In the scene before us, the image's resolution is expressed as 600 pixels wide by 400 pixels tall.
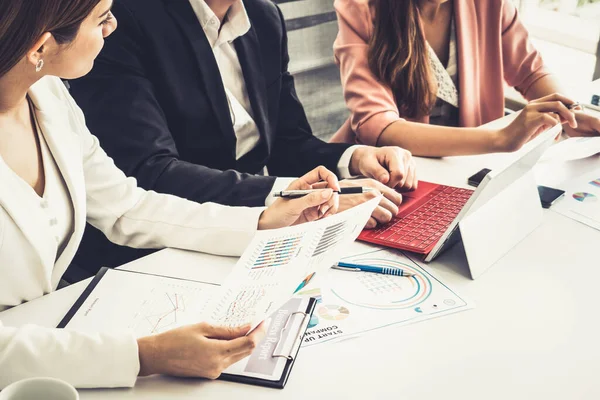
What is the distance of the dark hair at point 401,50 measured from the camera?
1.79 m

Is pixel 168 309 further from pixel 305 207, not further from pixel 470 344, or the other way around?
pixel 470 344

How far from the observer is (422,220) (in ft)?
4.27

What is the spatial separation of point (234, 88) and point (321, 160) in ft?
0.96

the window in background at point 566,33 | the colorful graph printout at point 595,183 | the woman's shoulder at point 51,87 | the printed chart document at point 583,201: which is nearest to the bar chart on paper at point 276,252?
the woman's shoulder at point 51,87

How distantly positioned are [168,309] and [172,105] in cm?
69

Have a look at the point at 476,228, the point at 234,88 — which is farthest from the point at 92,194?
the point at 476,228

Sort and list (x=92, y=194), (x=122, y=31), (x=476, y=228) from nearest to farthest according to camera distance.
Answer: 1. (x=476, y=228)
2. (x=92, y=194)
3. (x=122, y=31)

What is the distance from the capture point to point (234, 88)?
1.73 meters

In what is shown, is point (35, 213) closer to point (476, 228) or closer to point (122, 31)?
point (122, 31)

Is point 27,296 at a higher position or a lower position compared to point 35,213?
lower

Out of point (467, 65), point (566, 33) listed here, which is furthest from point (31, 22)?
point (566, 33)

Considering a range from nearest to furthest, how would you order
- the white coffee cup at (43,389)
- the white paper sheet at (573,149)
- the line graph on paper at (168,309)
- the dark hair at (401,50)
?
1. the white coffee cup at (43,389)
2. the line graph on paper at (168,309)
3. the white paper sheet at (573,149)
4. the dark hair at (401,50)

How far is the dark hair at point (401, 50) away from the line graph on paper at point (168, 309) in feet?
3.15

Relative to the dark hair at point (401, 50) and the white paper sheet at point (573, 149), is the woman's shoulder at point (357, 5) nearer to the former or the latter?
the dark hair at point (401, 50)
